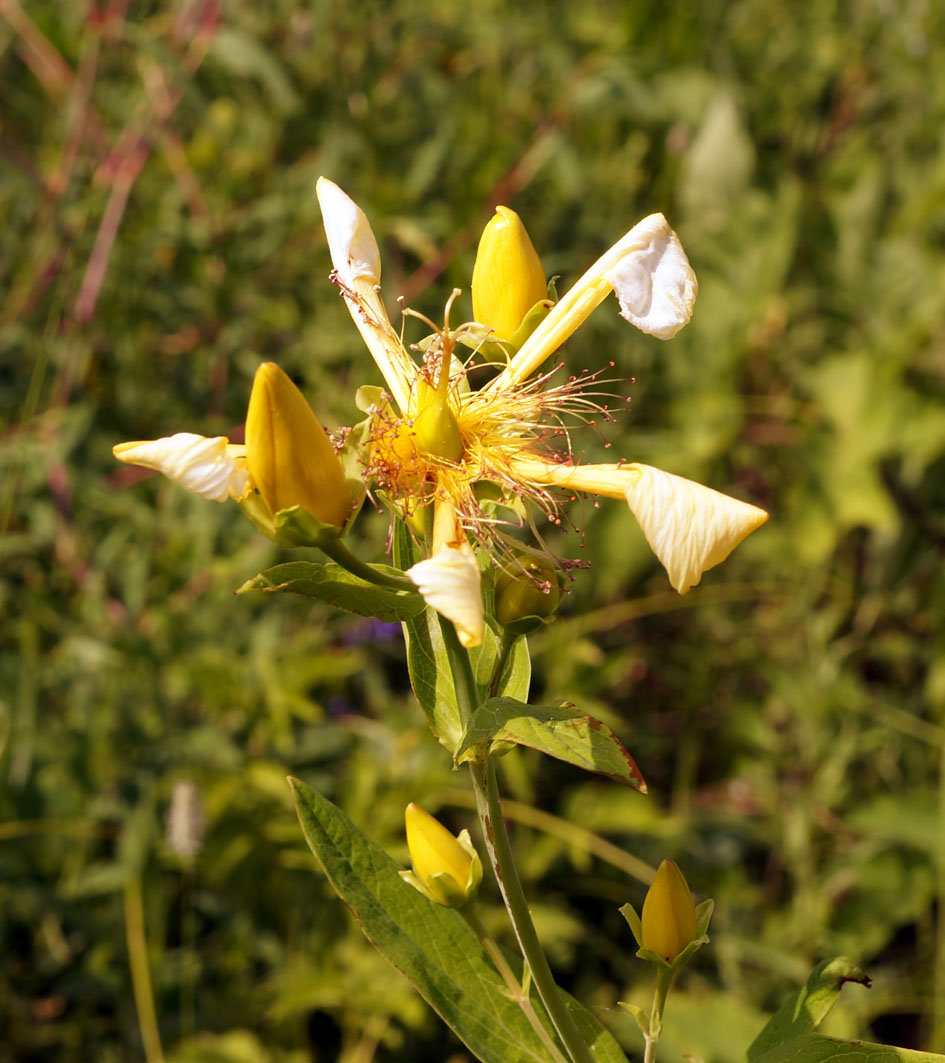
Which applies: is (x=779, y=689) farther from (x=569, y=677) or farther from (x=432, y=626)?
(x=432, y=626)

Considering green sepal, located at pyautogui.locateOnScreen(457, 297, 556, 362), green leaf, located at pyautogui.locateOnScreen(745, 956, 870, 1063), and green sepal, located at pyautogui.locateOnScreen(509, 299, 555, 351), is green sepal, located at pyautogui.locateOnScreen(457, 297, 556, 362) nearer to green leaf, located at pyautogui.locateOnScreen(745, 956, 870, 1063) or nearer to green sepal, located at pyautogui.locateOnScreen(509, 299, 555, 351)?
green sepal, located at pyautogui.locateOnScreen(509, 299, 555, 351)

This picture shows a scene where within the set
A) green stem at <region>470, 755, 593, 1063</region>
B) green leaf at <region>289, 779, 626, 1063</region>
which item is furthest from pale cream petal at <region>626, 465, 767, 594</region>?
green leaf at <region>289, 779, 626, 1063</region>

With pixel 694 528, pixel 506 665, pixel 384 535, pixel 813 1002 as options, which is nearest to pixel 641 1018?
pixel 813 1002

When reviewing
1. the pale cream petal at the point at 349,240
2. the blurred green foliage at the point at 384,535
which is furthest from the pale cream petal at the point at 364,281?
the blurred green foliage at the point at 384,535

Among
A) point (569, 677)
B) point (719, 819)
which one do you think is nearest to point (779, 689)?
point (719, 819)

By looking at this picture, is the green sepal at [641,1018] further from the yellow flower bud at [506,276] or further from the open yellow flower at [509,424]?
the yellow flower bud at [506,276]

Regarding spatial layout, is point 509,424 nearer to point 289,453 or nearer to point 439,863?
point 289,453
